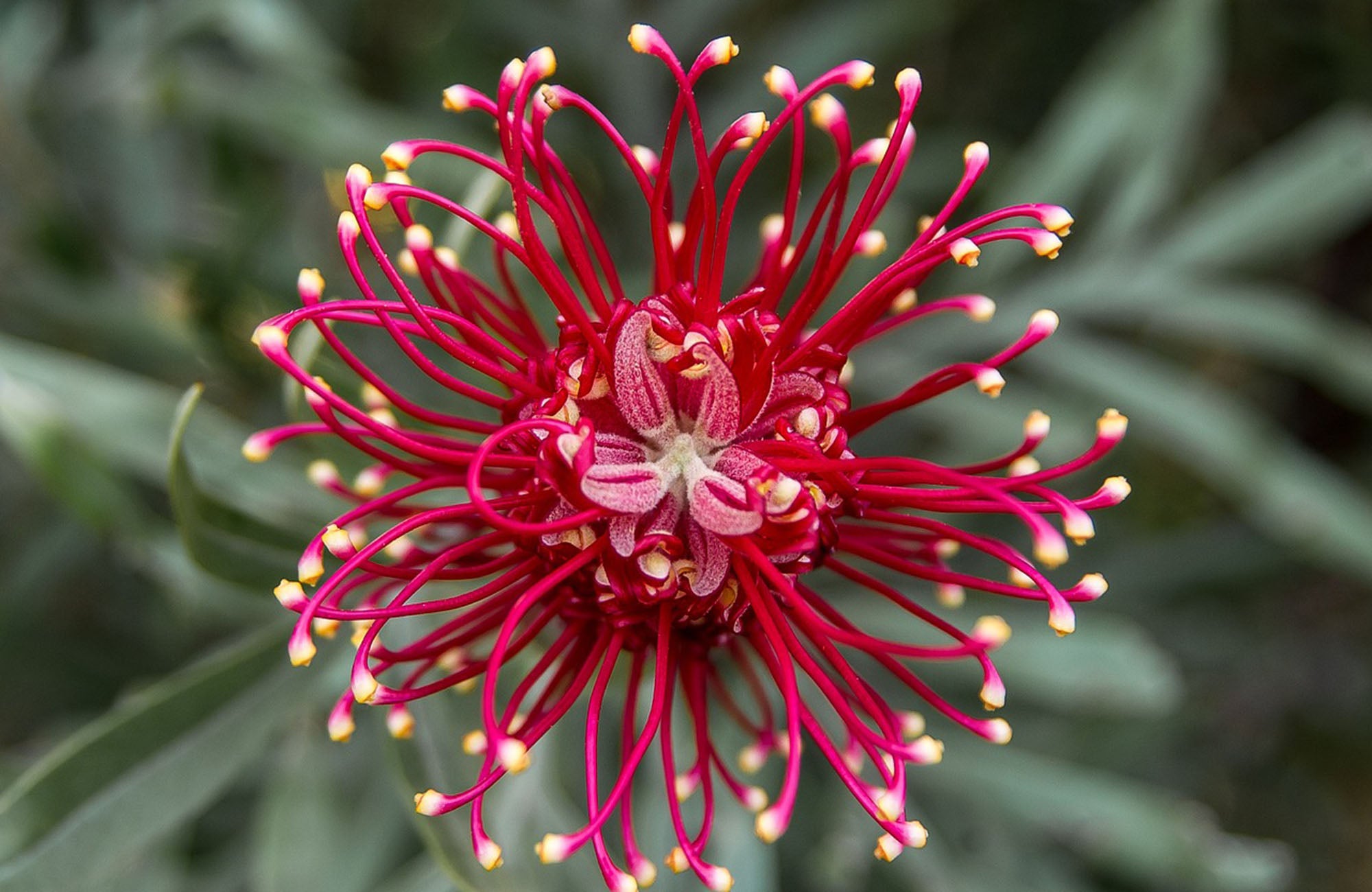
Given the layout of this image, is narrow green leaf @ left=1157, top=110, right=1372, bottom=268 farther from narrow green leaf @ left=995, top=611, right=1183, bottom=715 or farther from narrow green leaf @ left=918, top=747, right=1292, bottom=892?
narrow green leaf @ left=918, top=747, right=1292, bottom=892

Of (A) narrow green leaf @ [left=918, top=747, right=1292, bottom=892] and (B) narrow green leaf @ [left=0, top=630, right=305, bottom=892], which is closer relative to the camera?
(B) narrow green leaf @ [left=0, top=630, right=305, bottom=892]

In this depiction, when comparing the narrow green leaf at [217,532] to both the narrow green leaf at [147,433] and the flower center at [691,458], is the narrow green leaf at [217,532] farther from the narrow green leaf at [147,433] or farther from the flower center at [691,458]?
the flower center at [691,458]

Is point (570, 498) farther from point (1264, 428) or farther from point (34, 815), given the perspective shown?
point (1264, 428)

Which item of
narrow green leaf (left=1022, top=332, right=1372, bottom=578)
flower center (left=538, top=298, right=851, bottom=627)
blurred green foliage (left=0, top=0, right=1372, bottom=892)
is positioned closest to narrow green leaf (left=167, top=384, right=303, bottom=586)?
blurred green foliage (left=0, top=0, right=1372, bottom=892)

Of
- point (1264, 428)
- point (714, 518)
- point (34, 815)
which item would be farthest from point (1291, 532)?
point (34, 815)

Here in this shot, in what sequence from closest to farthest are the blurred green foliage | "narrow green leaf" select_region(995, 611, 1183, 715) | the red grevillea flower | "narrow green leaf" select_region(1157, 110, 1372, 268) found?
the red grevillea flower → the blurred green foliage → "narrow green leaf" select_region(995, 611, 1183, 715) → "narrow green leaf" select_region(1157, 110, 1372, 268)

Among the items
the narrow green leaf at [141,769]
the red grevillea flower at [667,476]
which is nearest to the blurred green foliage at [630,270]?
the narrow green leaf at [141,769]

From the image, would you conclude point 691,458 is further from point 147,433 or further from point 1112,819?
point 1112,819

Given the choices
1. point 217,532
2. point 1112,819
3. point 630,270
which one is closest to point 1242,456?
point 1112,819

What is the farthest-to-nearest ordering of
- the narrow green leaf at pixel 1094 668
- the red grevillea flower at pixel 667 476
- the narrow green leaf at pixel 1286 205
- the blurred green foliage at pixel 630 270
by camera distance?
the narrow green leaf at pixel 1286 205, the narrow green leaf at pixel 1094 668, the blurred green foliage at pixel 630 270, the red grevillea flower at pixel 667 476
